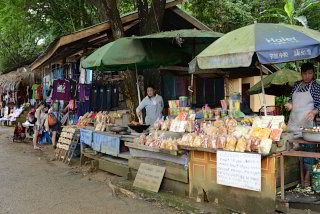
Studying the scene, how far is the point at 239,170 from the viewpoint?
5008 millimetres

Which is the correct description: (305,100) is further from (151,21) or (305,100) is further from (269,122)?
(151,21)

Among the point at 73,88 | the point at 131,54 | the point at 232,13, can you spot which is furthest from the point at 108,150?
the point at 232,13

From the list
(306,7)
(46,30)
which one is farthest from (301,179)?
(46,30)

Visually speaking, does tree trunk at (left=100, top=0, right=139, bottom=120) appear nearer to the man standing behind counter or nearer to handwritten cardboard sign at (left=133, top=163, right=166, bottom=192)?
handwritten cardboard sign at (left=133, top=163, right=166, bottom=192)

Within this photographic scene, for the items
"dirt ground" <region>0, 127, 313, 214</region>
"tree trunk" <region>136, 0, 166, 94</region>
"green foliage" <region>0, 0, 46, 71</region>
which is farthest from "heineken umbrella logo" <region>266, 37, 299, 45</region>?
"green foliage" <region>0, 0, 46, 71</region>

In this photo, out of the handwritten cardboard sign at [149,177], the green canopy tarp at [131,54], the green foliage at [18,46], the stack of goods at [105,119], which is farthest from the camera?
the green foliage at [18,46]

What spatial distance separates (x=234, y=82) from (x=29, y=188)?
972 centimetres

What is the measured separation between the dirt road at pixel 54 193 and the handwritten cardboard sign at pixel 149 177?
1.52 ft

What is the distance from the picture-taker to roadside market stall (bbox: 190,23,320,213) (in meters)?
4.82

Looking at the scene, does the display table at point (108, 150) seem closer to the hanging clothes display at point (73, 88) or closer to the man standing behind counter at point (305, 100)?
the man standing behind counter at point (305, 100)

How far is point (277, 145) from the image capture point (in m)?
4.86

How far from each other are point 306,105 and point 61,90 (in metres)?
9.43

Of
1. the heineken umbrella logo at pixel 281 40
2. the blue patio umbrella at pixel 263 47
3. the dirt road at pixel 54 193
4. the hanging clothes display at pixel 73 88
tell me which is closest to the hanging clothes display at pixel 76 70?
the hanging clothes display at pixel 73 88

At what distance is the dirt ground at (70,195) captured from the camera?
5.59 meters
